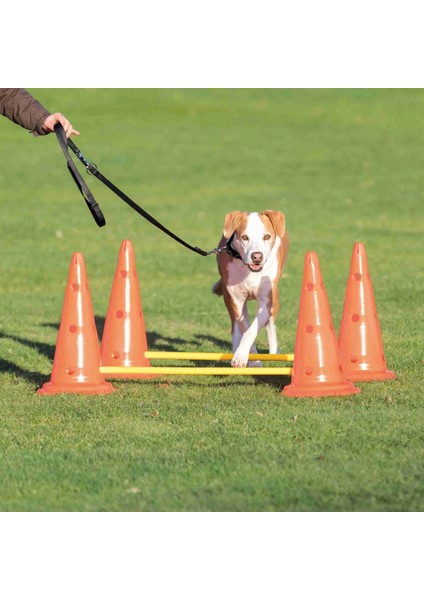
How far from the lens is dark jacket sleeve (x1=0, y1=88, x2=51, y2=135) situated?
28.8 ft

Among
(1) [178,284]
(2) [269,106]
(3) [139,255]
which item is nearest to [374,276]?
(1) [178,284]

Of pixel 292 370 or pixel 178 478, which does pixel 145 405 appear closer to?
pixel 292 370

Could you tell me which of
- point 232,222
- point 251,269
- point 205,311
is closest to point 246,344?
point 251,269

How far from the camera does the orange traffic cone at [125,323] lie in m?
9.55

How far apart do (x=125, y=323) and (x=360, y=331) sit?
76.2 inches

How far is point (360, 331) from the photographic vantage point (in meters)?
9.30

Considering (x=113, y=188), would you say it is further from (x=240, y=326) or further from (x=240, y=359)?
(x=240, y=359)

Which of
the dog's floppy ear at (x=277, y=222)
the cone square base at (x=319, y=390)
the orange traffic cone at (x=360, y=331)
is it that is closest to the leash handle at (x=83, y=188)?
the dog's floppy ear at (x=277, y=222)

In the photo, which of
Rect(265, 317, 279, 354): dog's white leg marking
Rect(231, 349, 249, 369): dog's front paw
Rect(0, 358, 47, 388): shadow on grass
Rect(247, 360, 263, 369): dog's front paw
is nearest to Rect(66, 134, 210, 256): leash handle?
Rect(231, 349, 249, 369): dog's front paw

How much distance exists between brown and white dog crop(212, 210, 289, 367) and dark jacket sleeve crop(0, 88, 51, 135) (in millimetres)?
1613

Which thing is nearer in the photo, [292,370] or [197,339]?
[292,370]

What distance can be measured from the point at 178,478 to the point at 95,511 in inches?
26.0

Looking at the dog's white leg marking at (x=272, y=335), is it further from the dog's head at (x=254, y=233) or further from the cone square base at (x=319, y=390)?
the cone square base at (x=319, y=390)

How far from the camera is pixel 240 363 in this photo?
28.9ft
